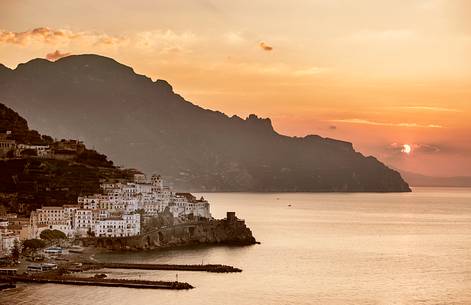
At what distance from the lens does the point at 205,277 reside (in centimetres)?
9044

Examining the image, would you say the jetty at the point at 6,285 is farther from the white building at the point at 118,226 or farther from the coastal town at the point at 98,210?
the white building at the point at 118,226

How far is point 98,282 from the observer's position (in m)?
83.2

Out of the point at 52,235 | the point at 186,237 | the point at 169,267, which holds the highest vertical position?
the point at 52,235

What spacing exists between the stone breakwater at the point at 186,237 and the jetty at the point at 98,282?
2589 cm

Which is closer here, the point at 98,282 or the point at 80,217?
the point at 98,282

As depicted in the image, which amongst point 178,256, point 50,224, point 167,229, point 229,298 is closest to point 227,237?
point 167,229

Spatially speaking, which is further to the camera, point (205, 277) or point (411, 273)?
point (411, 273)

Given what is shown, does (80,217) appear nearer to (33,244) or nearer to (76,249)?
(76,249)

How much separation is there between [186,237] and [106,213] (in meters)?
14.1

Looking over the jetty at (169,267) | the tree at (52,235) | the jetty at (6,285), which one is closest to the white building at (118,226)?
the tree at (52,235)

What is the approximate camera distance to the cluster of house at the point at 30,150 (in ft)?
474

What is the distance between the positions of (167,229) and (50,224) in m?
18.4

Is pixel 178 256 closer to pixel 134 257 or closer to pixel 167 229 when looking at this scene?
pixel 134 257

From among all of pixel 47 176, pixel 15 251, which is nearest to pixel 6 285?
pixel 15 251
